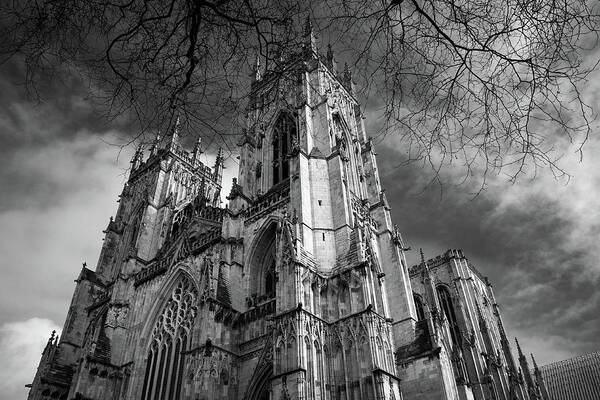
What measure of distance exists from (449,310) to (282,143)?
Result: 18.7 m

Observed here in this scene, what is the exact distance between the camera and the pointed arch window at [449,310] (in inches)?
1267

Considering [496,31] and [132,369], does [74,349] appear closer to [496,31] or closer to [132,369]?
[132,369]

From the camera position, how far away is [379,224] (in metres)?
22.6

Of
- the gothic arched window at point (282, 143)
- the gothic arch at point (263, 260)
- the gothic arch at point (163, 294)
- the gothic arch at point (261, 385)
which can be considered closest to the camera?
the gothic arch at point (261, 385)

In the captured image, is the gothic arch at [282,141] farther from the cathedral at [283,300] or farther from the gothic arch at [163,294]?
the gothic arch at [163,294]

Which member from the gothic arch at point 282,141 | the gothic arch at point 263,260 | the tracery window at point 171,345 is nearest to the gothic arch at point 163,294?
the tracery window at point 171,345

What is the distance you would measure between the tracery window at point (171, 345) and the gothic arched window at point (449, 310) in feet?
63.3

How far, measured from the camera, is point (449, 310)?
111 feet

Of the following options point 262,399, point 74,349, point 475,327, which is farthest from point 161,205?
point 475,327

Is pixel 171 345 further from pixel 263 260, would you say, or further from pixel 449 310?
pixel 449 310

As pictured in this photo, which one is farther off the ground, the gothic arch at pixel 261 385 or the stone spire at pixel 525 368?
the stone spire at pixel 525 368

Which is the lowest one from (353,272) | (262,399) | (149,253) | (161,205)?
(262,399)

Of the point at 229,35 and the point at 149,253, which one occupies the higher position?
the point at 149,253

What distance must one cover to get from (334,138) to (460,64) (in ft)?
65.9
